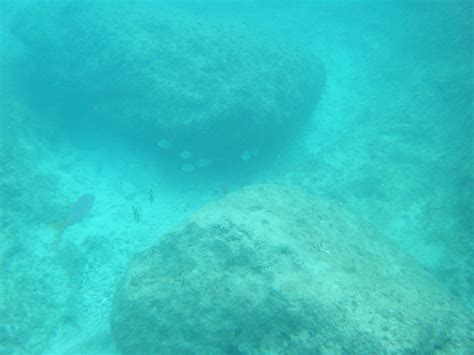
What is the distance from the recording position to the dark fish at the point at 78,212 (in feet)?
19.7

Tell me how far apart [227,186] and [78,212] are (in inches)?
146

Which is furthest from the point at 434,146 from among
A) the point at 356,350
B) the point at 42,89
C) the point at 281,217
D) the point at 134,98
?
the point at 42,89

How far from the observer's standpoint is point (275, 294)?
3121mm

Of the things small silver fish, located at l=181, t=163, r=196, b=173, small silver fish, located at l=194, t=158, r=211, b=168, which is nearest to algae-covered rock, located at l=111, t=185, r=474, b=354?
small silver fish, located at l=194, t=158, r=211, b=168

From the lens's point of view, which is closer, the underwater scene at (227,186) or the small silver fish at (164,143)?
the underwater scene at (227,186)

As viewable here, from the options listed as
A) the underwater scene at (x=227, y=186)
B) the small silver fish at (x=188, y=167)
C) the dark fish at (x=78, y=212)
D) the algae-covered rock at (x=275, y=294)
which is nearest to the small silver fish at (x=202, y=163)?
the underwater scene at (x=227, y=186)

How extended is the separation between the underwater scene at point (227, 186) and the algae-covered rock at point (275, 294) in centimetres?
2

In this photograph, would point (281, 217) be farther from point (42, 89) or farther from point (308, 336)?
point (42, 89)

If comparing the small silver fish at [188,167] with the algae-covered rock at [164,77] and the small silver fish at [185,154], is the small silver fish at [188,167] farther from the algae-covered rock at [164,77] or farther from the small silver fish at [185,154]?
the algae-covered rock at [164,77]

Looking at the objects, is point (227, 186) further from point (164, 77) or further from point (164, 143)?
point (164, 77)

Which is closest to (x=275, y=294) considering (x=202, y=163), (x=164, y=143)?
(x=202, y=163)

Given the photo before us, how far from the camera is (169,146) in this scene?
25.2 ft

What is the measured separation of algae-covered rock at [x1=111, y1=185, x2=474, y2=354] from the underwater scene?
23 mm

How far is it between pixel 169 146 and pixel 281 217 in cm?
446
